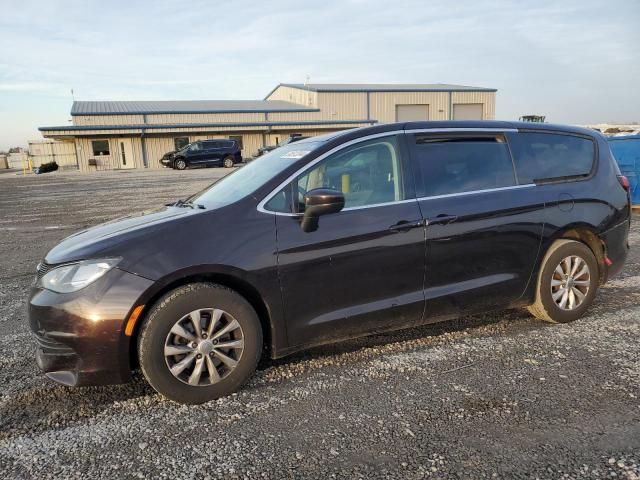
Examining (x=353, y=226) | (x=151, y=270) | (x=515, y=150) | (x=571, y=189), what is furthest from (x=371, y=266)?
(x=571, y=189)

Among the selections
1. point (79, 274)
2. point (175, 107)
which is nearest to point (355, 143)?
point (79, 274)

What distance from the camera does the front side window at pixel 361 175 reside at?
11.1 feet

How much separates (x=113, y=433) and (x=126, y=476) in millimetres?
434

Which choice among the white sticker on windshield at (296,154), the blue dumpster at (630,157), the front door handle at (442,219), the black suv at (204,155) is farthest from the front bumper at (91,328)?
the black suv at (204,155)

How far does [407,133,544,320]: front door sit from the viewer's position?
3.57 m

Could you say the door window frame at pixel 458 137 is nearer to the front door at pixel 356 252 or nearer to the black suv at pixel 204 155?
the front door at pixel 356 252

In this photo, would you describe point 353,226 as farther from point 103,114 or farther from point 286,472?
point 103,114

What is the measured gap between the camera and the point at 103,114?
3719 cm

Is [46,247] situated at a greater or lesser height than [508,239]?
lesser

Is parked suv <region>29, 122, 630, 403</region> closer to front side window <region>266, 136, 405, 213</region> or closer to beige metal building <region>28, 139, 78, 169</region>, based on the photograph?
front side window <region>266, 136, 405, 213</region>

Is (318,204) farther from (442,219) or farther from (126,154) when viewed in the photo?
(126,154)

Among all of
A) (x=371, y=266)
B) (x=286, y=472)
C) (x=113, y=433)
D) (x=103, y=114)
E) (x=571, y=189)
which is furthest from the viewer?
(x=103, y=114)

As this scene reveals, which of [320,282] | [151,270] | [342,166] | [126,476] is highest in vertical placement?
[342,166]

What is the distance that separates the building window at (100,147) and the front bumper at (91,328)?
128 ft
